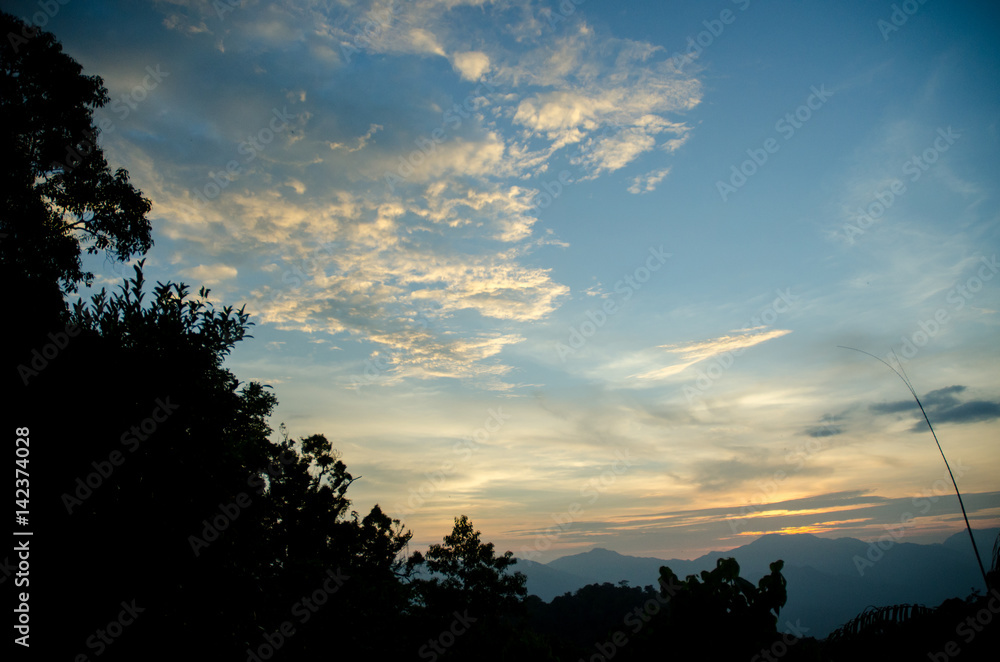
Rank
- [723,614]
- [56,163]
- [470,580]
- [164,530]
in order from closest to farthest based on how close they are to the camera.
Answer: [723,614], [164,530], [56,163], [470,580]

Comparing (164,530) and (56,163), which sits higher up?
(56,163)

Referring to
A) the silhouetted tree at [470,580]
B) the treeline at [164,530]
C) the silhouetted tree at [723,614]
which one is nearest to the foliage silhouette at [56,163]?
the treeline at [164,530]

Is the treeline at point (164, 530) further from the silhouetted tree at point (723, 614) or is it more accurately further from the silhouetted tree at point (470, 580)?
the silhouetted tree at point (470, 580)

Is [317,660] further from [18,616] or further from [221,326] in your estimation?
[221,326]

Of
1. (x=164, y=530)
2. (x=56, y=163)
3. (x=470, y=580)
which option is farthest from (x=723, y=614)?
(x=470, y=580)

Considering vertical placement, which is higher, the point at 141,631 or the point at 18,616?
the point at 18,616

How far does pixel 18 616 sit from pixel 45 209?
1503 centimetres

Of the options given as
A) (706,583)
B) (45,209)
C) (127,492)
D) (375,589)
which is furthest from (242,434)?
(45,209)

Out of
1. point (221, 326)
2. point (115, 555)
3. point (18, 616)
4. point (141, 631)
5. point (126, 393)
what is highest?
point (221, 326)

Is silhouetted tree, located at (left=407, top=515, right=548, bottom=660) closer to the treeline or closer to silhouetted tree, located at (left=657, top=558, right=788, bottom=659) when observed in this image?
the treeline

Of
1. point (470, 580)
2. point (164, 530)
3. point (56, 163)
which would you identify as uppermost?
point (56, 163)

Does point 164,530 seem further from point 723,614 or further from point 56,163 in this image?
point 56,163

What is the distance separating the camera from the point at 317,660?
31.9ft

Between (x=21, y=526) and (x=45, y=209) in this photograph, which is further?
(x=45, y=209)
